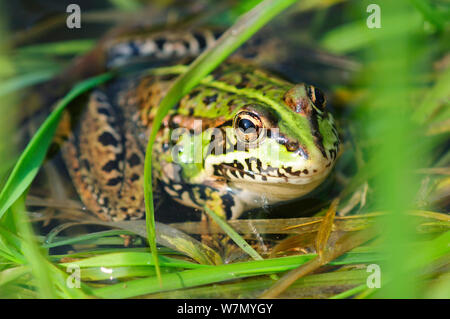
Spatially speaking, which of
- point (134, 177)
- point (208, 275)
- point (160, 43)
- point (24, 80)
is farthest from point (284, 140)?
point (24, 80)

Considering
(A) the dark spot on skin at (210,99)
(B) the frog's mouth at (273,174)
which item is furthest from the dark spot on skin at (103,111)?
(B) the frog's mouth at (273,174)

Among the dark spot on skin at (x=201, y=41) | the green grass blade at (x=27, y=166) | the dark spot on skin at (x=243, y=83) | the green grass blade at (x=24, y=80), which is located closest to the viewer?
the green grass blade at (x=27, y=166)

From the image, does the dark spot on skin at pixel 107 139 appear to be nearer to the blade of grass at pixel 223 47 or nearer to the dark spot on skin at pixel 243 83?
the dark spot on skin at pixel 243 83

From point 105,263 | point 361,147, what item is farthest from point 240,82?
point 105,263

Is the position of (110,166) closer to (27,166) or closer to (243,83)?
(27,166)

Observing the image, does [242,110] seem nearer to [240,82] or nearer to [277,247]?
[240,82]

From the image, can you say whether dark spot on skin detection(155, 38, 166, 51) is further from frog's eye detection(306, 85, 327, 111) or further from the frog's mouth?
frog's eye detection(306, 85, 327, 111)

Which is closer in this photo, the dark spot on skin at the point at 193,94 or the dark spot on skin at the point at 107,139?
the dark spot on skin at the point at 193,94

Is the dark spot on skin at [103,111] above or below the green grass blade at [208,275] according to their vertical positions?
above
